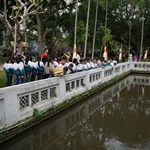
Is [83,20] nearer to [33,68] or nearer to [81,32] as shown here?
[81,32]

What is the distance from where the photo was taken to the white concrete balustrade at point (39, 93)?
4531mm

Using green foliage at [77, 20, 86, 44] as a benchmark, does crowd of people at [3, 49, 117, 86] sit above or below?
below

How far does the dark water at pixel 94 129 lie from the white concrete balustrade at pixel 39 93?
0.50 metres

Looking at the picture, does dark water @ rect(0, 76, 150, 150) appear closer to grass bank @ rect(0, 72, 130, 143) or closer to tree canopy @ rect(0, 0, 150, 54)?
grass bank @ rect(0, 72, 130, 143)

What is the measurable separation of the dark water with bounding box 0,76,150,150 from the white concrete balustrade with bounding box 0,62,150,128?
1.63ft

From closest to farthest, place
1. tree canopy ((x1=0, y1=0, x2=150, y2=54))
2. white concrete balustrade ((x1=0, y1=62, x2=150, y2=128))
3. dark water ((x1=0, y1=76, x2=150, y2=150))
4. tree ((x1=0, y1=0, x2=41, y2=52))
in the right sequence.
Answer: white concrete balustrade ((x1=0, y1=62, x2=150, y2=128)) → dark water ((x1=0, y1=76, x2=150, y2=150)) → tree ((x1=0, y1=0, x2=41, y2=52)) → tree canopy ((x1=0, y1=0, x2=150, y2=54))

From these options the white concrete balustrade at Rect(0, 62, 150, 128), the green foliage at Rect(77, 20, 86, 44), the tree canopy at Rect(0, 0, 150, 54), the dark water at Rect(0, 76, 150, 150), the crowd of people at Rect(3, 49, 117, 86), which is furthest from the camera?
the tree canopy at Rect(0, 0, 150, 54)

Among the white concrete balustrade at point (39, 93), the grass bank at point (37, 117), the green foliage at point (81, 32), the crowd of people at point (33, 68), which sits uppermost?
the green foliage at point (81, 32)

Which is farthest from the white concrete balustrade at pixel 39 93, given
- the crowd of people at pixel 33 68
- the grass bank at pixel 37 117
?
the crowd of people at pixel 33 68

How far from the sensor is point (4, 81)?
8.70 metres

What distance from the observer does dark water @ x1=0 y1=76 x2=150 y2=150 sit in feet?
15.3

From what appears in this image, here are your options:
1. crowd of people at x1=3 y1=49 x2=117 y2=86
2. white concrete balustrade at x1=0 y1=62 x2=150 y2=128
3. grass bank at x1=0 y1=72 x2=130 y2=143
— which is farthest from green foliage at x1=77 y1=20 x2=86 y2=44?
grass bank at x1=0 y1=72 x2=130 y2=143

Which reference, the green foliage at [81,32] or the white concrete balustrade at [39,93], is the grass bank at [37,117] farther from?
the green foliage at [81,32]

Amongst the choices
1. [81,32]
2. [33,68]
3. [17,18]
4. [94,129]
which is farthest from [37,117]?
[81,32]
